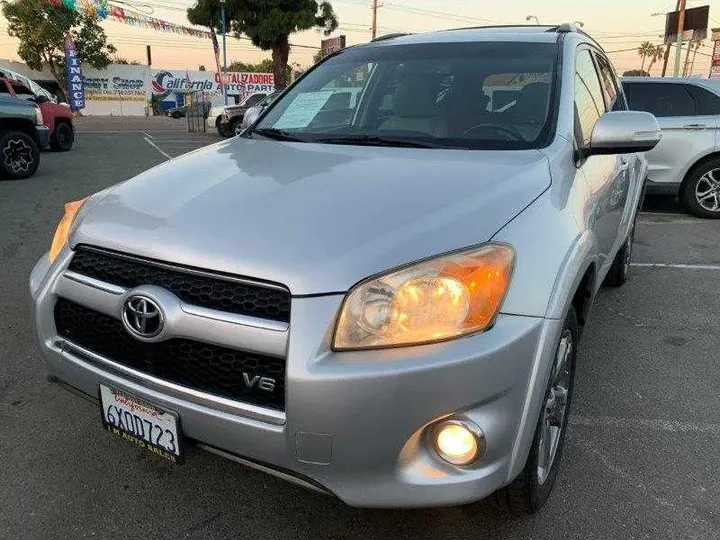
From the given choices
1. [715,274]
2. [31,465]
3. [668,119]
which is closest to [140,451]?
[31,465]

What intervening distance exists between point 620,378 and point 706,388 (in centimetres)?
42

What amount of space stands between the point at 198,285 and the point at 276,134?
149 centimetres

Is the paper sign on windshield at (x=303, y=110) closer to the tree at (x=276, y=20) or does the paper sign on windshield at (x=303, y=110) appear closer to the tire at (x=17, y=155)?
the tire at (x=17, y=155)

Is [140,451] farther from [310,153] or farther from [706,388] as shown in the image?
[706,388]

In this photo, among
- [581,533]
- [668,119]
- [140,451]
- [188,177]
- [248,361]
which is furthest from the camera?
[668,119]

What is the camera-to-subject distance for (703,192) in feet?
24.1

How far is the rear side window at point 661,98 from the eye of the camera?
7.14m

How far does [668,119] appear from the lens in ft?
23.5

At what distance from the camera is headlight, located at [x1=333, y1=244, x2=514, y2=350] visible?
1.60 meters

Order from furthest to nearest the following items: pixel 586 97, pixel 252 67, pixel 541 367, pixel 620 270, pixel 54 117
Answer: pixel 252 67 → pixel 54 117 → pixel 620 270 → pixel 586 97 → pixel 541 367

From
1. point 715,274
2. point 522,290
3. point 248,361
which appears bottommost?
point 715,274

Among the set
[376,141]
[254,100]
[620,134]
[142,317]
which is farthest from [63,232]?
[254,100]

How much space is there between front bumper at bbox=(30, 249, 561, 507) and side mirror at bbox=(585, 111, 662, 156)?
1046mm

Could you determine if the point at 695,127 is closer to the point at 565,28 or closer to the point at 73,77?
the point at 565,28
